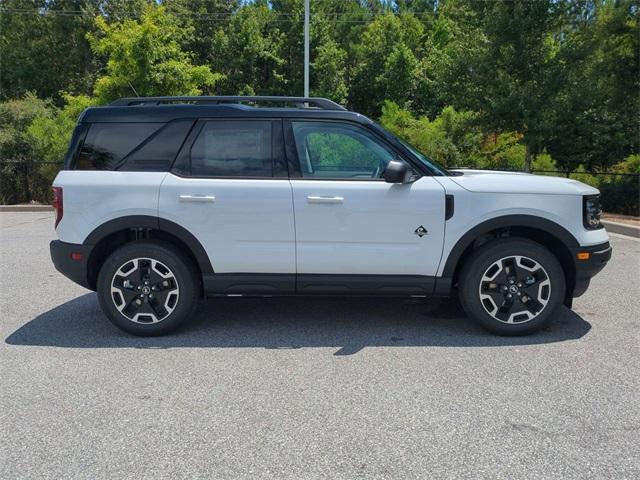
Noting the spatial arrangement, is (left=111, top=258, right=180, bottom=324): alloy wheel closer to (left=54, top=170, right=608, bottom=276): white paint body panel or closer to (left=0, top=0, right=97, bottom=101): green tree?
(left=54, top=170, right=608, bottom=276): white paint body panel

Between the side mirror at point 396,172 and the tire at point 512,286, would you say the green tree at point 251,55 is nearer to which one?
the side mirror at point 396,172

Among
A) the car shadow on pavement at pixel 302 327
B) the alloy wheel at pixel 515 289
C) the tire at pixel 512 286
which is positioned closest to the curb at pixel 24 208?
the car shadow on pavement at pixel 302 327

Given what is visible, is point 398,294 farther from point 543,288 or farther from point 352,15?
point 352,15

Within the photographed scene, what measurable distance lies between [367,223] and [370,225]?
3 centimetres

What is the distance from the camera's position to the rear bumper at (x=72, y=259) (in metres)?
4.82

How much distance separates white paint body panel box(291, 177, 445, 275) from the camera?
4.67 m

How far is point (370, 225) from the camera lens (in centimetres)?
469

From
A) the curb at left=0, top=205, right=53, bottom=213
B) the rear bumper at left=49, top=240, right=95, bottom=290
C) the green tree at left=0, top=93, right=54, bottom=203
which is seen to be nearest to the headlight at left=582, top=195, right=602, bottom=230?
the rear bumper at left=49, top=240, right=95, bottom=290

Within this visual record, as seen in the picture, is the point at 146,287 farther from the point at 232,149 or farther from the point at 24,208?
the point at 24,208

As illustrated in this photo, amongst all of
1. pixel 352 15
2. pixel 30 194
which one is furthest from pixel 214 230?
pixel 352 15

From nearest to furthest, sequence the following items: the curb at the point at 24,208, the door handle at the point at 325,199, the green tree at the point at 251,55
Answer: the door handle at the point at 325,199, the curb at the point at 24,208, the green tree at the point at 251,55

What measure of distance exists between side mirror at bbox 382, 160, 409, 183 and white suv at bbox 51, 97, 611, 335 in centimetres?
2

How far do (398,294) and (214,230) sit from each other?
64.1 inches

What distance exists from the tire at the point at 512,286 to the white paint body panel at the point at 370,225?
377 mm
